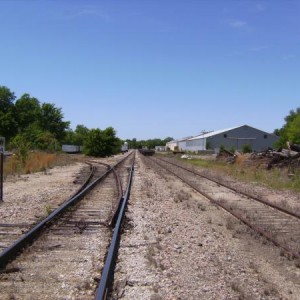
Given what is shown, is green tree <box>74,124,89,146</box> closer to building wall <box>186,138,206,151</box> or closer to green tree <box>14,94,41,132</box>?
green tree <box>14,94,41,132</box>

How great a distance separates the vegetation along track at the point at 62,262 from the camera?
586 cm

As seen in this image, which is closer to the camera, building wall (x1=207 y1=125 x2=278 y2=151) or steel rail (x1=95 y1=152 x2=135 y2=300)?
steel rail (x1=95 y1=152 x2=135 y2=300)

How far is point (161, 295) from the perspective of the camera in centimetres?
581

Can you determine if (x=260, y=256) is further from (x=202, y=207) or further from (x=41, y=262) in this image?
(x=202, y=207)

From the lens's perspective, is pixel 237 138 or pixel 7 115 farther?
pixel 237 138

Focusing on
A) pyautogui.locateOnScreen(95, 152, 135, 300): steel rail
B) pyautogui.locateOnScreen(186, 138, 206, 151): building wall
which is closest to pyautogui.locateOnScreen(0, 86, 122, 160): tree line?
pyautogui.locateOnScreen(186, 138, 206, 151): building wall

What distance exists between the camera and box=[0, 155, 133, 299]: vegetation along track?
5.86 metres

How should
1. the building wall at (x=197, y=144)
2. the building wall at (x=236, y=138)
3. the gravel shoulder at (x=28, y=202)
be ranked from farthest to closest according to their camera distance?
1. the building wall at (x=197, y=144)
2. the building wall at (x=236, y=138)
3. the gravel shoulder at (x=28, y=202)

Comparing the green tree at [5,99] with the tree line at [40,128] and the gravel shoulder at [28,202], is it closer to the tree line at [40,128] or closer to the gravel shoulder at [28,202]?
the tree line at [40,128]

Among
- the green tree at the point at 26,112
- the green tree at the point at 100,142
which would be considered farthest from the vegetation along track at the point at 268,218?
the green tree at the point at 26,112

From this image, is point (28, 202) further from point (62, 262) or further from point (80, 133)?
point (80, 133)

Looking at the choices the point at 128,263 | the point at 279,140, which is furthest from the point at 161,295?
the point at 279,140

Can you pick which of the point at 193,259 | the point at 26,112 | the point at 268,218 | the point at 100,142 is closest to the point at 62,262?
the point at 193,259

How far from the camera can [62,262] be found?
Answer: 7199mm
